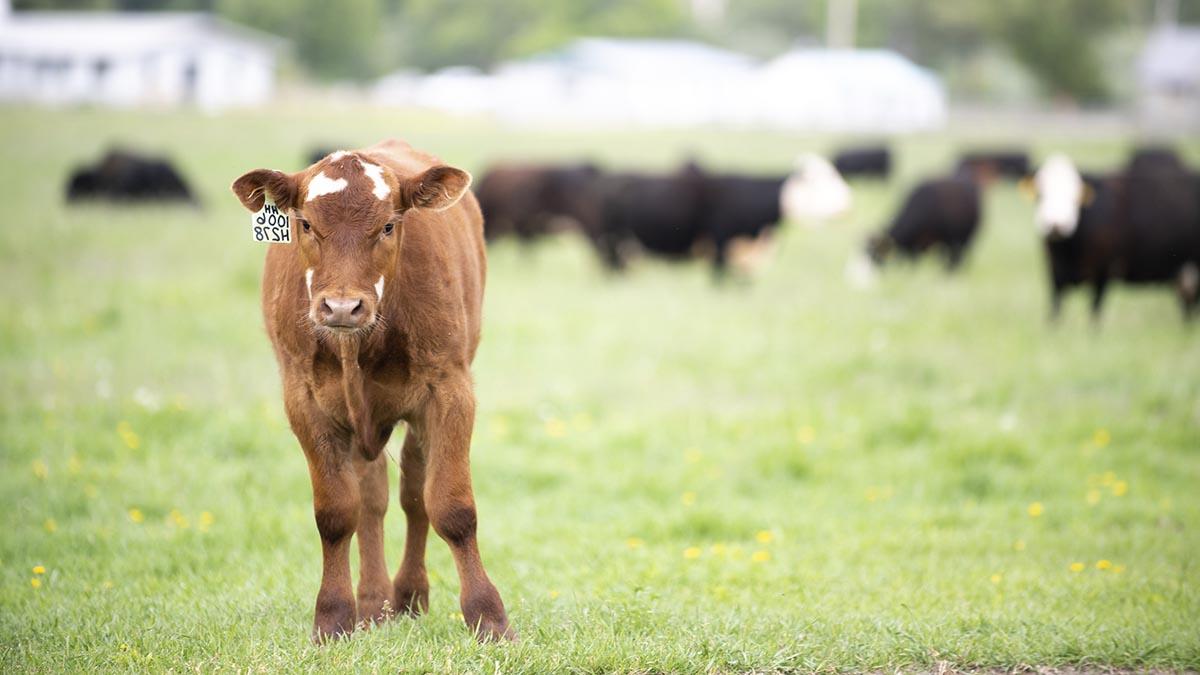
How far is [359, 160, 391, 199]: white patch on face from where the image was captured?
493cm

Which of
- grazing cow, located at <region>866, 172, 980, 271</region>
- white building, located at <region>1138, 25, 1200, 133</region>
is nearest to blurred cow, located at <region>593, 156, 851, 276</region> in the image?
grazing cow, located at <region>866, 172, 980, 271</region>

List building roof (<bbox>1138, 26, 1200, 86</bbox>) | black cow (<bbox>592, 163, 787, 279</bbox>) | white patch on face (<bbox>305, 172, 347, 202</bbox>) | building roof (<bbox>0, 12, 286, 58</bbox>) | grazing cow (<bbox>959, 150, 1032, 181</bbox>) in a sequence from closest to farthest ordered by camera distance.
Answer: white patch on face (<bbox>305, 172, 347, 202</bbox>)
black cow (<bbox>592, 163, 787, 279</bbox>)
grazing cow (<bbox>959, 150, 1032, 181</bbox>)
building roof (<bbox>0, 12, 286, 58</bbox>)
building roof (<bbox>1138, 26, 1200, 86</bbox>)

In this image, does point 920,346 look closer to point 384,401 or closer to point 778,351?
point 778,351

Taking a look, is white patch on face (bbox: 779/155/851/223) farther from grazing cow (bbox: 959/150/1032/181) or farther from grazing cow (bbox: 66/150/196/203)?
grazing cow (bbox: 959/150/1032/181)

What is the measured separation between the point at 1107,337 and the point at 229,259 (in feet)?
38.7

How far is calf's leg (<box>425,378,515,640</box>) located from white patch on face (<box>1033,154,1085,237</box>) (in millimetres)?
12099

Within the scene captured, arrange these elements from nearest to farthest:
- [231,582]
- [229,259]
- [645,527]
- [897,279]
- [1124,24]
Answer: [231,582] < [645,527] < [229,259] < [897,279] < [1124,24]

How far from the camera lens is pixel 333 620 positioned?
519cm

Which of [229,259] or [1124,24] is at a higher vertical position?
[1124,24]

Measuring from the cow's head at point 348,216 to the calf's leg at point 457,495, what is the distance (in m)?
0.51

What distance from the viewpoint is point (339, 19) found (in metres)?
63.3

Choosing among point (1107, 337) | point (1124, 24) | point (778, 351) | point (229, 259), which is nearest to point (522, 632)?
point (778, 351)

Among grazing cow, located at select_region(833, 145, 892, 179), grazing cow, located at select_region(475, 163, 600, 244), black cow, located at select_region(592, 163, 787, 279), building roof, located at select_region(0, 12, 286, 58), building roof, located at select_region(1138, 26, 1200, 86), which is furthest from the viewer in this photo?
building roof, located at select_region(1138, 26, 1200, 86)

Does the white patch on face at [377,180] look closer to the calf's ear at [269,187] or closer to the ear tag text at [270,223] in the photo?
the calf's ear at [269,187]
